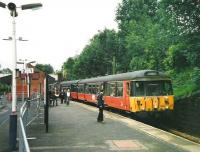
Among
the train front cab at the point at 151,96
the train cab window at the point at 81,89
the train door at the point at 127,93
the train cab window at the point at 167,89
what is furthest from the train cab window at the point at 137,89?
the train cab window at the point at 81,89

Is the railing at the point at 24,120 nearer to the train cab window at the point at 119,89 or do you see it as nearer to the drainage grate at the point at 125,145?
the drainage grate at the point at 125,145

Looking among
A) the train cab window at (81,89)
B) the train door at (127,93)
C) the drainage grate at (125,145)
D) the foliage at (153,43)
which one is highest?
the foliage at (153,43)

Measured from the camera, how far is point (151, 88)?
2714 centimetres

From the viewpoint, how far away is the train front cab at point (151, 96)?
26.6 meters

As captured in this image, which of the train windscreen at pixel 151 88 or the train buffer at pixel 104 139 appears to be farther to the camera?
the train windscreen at pixel 151 88

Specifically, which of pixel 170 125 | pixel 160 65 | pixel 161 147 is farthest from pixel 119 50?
pixel 161 147

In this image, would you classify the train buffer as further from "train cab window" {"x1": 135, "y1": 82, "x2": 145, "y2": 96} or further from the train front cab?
"train cab window" {"x1": 135, "y1": 82, "x2": 145, "y2": 96}

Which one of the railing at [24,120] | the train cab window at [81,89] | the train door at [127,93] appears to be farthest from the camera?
the train cab window at [81,89]

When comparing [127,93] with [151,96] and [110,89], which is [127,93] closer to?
[151,96]

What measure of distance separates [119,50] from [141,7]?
9.18 metres

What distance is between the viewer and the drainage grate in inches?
566

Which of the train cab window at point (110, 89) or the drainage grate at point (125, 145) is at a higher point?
the train cab window at point (110, 89)

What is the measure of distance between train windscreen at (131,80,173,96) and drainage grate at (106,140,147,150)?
36.1 feet

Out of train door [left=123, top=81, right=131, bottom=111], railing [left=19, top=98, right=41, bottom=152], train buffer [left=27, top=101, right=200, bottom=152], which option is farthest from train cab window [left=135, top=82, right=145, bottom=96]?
railing [left=19, top=98, right=41, bottom=152]
